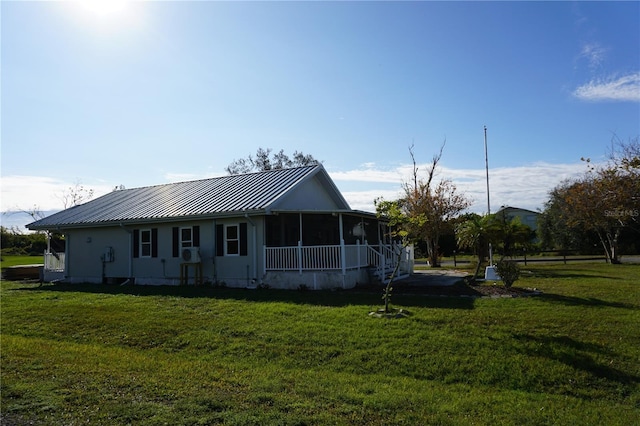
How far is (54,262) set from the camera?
23453mm

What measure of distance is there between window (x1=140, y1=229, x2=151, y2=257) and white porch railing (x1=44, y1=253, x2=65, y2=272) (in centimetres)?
599

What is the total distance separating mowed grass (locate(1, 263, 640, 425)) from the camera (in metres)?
5.68

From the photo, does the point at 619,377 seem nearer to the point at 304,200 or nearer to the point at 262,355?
the point at 262,355

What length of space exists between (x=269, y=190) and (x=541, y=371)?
12590 millimetres

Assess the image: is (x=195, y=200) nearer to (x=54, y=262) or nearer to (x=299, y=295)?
(x=299, y=295)

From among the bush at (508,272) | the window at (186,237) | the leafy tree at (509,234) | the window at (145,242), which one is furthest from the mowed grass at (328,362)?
the window at (145,242)

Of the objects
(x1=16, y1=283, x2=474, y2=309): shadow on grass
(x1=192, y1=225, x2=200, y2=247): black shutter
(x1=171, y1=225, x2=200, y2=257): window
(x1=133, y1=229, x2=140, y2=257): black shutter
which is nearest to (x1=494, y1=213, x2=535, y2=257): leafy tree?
(x1=16, y1=283, x2=474, y2=309): shadow on grass

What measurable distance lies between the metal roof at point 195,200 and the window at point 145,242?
2.38ft

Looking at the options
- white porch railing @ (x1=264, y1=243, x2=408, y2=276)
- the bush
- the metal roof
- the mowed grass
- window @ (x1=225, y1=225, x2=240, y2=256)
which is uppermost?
the metal roof

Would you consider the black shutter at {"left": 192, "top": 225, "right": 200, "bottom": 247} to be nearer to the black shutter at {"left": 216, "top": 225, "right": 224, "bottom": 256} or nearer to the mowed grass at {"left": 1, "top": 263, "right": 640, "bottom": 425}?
the black shutter at {"left": 216, "top": 225, "right": 224, "bottom": 256}

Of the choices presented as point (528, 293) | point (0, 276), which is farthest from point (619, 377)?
point (0, 276)

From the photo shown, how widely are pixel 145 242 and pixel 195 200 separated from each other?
2.64m

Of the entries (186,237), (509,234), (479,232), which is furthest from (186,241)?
(509,234)

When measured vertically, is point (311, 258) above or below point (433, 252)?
above
